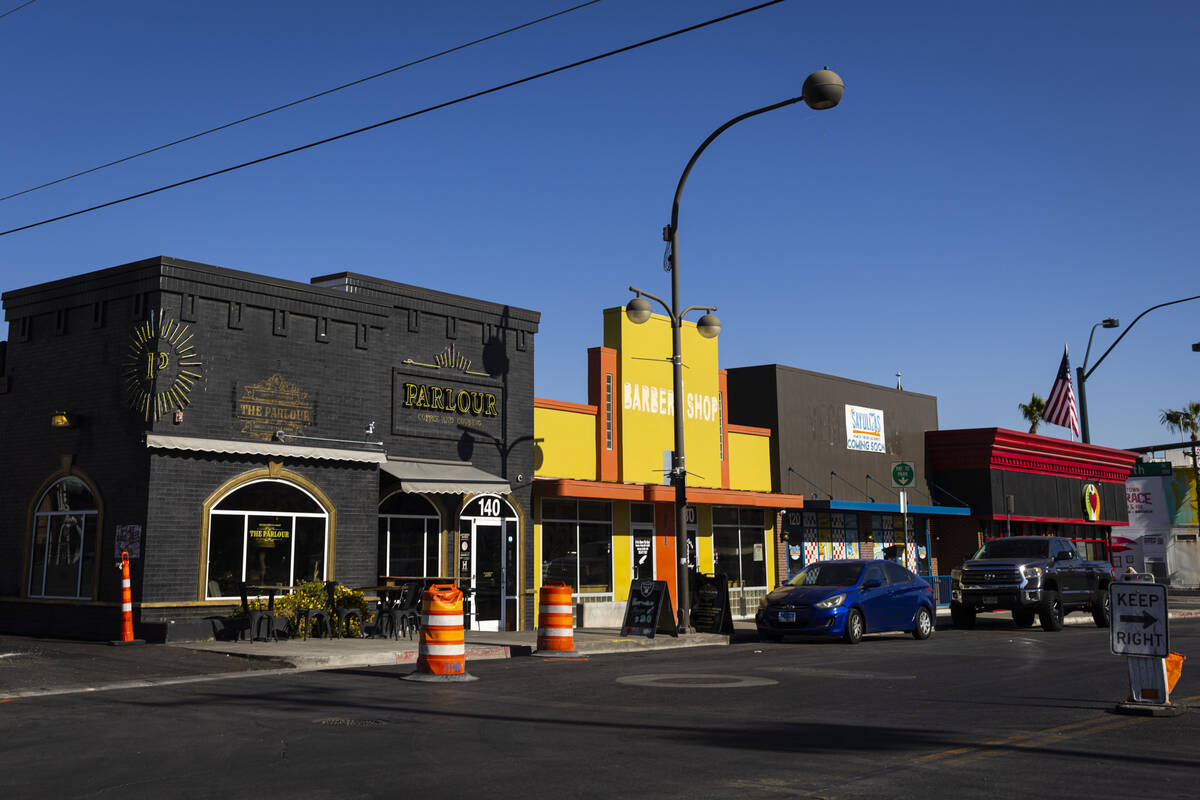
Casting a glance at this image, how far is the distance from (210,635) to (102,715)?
8.94 metres

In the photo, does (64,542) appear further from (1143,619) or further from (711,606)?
(1143,619)

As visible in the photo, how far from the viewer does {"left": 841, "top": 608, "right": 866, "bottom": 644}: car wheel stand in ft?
66.3

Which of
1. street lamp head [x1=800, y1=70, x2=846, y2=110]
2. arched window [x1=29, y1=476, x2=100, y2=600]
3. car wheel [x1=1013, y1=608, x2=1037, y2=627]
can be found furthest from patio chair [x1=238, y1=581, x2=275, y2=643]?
car wheel [x1=1013, y1=608, x2=1037, y2=627]

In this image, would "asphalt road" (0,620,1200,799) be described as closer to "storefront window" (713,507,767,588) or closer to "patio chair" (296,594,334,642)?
"patio chair" (296,594,334,642)

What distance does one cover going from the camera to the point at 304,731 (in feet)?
30.1

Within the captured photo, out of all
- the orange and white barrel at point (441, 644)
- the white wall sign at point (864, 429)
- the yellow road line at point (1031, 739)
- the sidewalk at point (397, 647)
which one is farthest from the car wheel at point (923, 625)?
the white wall sign at point (864, 429)

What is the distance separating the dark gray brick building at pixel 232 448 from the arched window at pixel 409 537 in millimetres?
34

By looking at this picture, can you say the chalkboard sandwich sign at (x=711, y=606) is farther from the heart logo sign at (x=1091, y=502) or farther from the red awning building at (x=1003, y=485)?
the heart logo sign at (x=1091, y=502)

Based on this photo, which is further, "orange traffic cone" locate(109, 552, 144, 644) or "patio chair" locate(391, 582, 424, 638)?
"patio chair" locate(391, 582, 424, 638)

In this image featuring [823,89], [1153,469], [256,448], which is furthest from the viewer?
[1153,469]

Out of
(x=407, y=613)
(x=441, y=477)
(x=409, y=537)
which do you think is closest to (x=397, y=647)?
(x=407, y=613)

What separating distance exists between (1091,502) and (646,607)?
2906cm

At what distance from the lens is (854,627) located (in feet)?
66.7

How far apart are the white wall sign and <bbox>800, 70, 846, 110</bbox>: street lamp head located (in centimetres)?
1959
